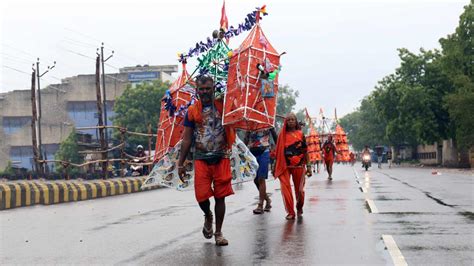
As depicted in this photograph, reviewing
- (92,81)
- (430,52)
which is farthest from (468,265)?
(92,81)

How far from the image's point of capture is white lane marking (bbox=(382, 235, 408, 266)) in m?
6.09

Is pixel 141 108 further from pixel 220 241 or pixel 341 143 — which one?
pixel 220 241

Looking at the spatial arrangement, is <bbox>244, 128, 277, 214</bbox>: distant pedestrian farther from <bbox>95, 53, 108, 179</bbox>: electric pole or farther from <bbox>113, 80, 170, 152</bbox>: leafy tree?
<bbox>113, 80, 170, 152</bbox>: leafy tree

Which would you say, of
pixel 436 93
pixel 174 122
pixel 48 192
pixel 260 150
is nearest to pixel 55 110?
pixel 436 93

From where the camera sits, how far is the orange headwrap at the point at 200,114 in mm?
7875

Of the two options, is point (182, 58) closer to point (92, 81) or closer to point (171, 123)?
point (171, 123)

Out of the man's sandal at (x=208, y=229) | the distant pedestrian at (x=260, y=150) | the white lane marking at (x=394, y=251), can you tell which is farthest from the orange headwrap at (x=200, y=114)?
the distant pedestrian at (x=260, y=150)

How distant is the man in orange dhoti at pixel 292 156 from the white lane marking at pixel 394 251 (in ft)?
9.63

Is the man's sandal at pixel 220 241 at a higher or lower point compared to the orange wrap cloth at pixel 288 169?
lower

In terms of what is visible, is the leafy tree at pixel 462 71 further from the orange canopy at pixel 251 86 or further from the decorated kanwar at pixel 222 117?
the orange canopy at pixel 251 86

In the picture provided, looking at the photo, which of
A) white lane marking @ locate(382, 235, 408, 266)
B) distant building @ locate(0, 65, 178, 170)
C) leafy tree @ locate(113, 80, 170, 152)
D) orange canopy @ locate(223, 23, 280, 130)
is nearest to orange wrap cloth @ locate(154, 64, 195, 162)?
orange canopy @ locate(223, 23, 280, 130)

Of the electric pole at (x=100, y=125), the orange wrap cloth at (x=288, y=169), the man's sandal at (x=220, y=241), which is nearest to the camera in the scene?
the man's sandal at (x=220, y=241)

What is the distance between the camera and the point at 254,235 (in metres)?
8.37

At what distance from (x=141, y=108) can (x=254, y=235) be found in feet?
185
